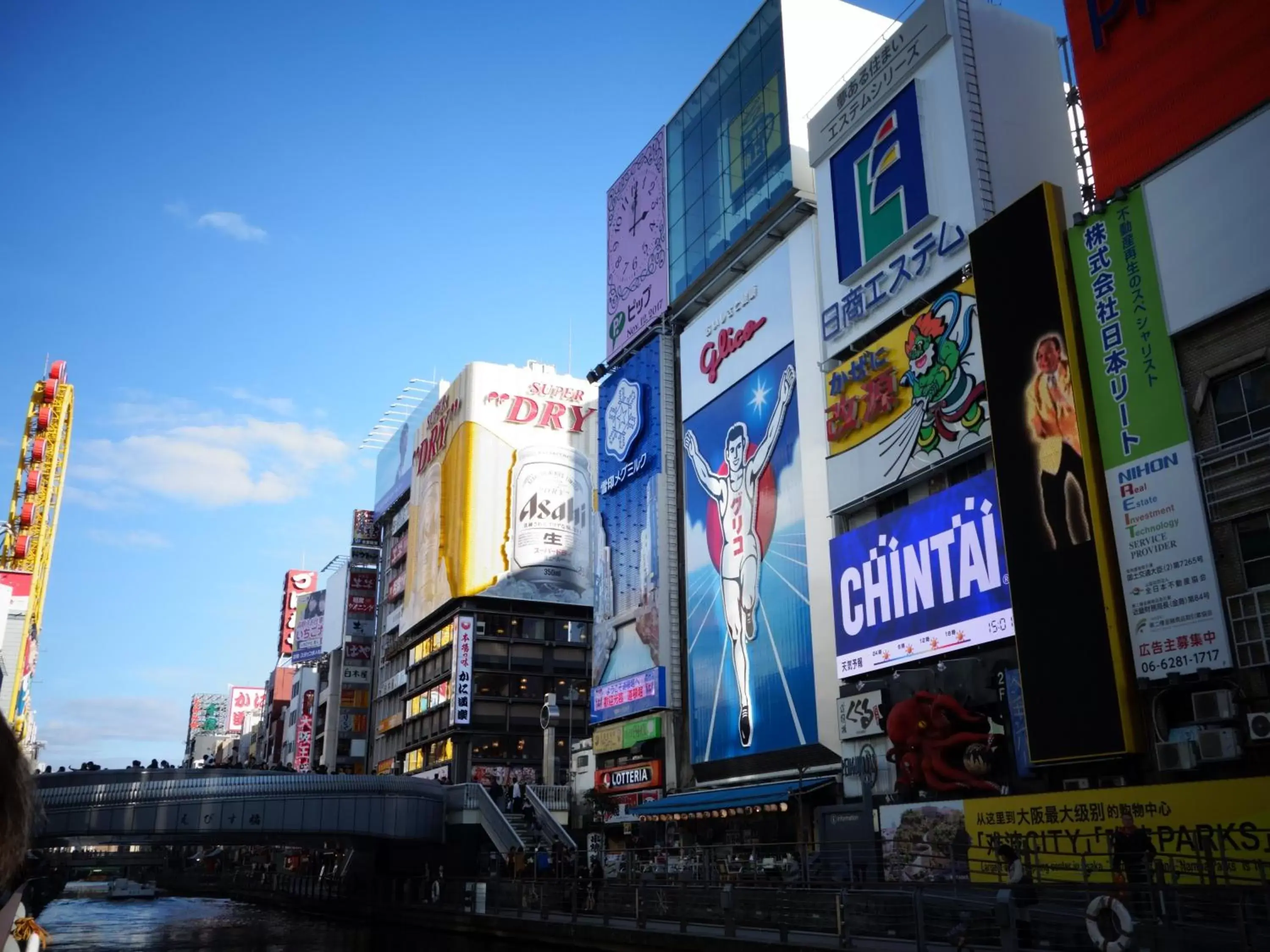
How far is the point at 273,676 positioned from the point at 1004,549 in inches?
5671

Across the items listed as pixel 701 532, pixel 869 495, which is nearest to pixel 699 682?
pixel 701 532

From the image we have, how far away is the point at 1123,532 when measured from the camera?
26656 mm

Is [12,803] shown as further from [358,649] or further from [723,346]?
[358,649]

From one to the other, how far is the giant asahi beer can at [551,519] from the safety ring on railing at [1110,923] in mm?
66251

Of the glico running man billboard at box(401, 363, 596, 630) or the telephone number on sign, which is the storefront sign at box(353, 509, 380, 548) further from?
the telephone number on sign

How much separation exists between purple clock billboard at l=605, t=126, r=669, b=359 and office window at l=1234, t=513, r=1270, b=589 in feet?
114

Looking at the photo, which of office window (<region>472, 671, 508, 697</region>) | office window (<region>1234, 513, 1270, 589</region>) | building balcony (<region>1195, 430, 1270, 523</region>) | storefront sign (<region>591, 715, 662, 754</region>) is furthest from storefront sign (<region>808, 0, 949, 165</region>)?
office window (<region>472, 671, 508, 697</region>)

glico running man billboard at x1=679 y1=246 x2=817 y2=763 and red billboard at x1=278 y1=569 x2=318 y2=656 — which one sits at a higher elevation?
red billboard at x1=278 y1=569 x2=318 y2=656

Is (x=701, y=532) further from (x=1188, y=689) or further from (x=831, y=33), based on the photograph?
(x=1188, y=689)

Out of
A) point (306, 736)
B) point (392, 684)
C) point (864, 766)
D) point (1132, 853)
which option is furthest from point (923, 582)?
point (306, 736)

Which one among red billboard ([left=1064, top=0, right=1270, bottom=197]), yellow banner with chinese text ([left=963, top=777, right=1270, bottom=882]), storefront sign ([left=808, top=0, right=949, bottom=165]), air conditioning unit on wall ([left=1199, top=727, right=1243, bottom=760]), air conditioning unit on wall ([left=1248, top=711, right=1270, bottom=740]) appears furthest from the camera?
storefront sign ([left=808, top=0, right=949, bottom=165])

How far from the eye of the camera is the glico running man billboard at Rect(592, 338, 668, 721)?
174 ft

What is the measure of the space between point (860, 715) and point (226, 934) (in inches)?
1075

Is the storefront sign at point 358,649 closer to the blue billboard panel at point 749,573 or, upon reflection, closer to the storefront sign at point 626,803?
the storefront sign at point 626,803
